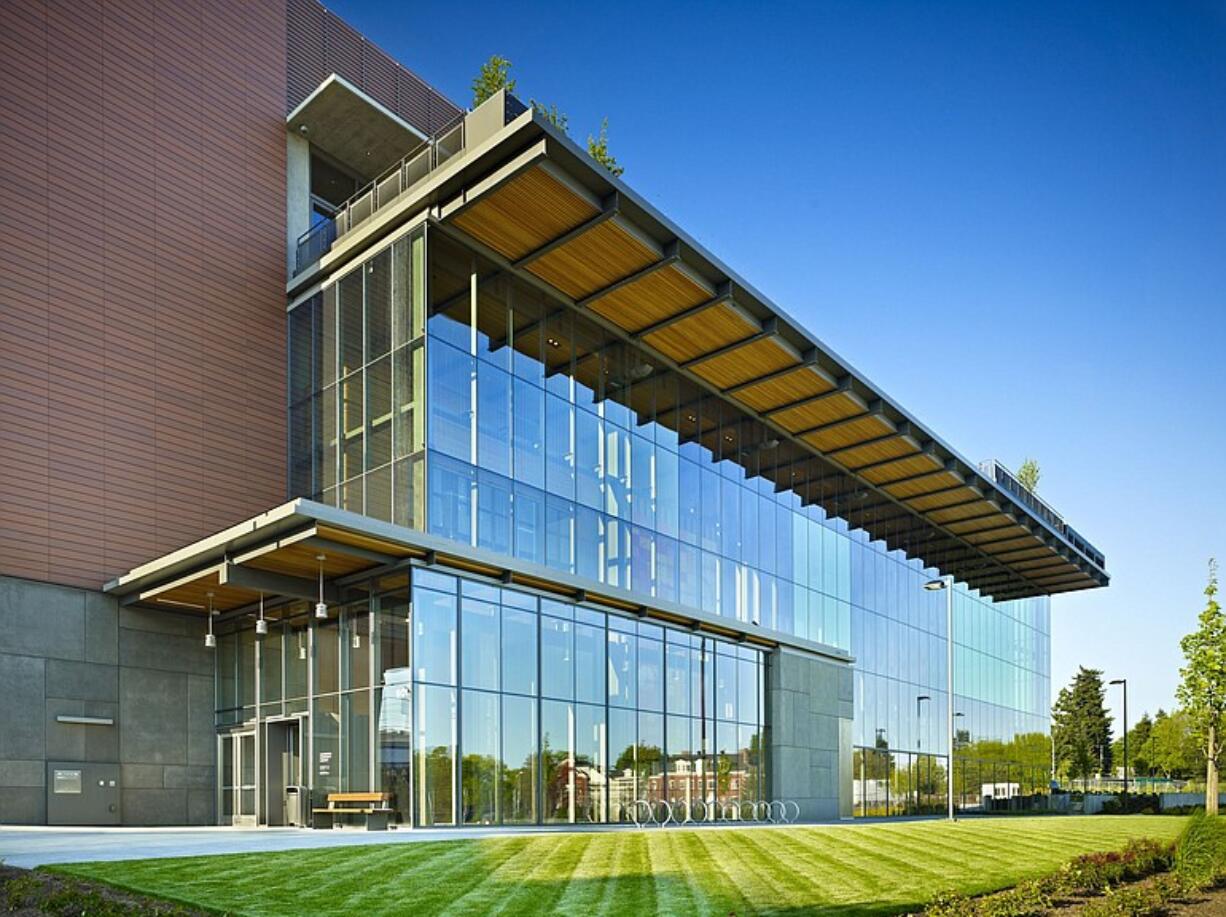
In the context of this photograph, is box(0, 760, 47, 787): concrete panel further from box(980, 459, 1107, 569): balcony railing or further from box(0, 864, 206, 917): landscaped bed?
box(980, 459, 1107, 569): balcony railing

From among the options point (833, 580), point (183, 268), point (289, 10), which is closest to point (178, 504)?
point (183, 268)

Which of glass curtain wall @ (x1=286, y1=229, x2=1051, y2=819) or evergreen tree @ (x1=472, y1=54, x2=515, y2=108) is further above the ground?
evergreen tree @ (x1=472, y1=54, x2=515, y2=108)

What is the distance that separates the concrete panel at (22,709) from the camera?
25.7m

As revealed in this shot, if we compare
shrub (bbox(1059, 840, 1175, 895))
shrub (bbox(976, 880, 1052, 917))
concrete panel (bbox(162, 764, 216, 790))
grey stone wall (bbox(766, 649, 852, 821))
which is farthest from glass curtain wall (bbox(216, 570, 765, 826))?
shrub (bbox(976, 880, 1052, 917))

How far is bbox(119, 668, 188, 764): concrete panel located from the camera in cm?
2809

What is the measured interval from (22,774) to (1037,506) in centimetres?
4347

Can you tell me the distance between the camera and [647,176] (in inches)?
1610

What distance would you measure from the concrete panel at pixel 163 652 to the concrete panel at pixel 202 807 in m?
2.98

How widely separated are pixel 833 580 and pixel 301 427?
895 inches

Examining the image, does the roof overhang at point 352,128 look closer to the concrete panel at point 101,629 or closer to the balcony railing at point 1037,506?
the concrete panel at point 101,629

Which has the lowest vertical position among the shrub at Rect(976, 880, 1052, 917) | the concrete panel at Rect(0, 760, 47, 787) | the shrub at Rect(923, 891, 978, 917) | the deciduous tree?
the concrete panel at Rect(0, 760, 47, 787)

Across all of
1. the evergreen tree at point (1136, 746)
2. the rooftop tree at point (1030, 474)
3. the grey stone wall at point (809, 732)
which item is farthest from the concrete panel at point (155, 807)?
the evergreen tree at point (1136, 746)

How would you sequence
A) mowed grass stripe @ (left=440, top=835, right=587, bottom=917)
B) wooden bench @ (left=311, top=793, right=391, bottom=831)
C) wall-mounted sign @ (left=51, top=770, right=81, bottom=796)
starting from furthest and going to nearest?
wall-mounted sign @ (left=51, top=770, right=81, bottom=796) < wooden bench @ (left=311, top=793, right=391, bottom=831) < mowed grass stripe @ (left=440, top=835, right=587, bottom=917)

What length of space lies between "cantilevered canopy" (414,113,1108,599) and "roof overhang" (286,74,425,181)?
7.86 m
